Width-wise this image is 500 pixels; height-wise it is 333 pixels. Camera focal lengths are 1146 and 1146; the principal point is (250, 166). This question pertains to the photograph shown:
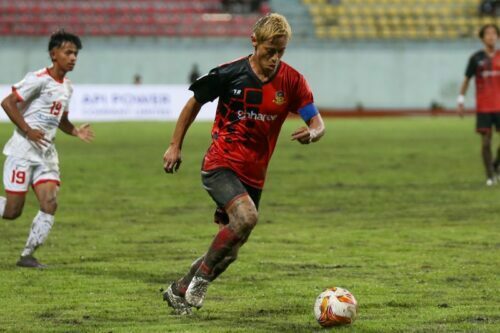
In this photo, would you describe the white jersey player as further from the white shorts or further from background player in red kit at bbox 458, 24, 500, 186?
background player in red kit at bbox 458, 24, 500, 186

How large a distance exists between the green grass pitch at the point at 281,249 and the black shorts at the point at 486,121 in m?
0.94

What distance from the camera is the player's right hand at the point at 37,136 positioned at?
10430 millimetres

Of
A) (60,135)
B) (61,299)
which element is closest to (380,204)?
(61,299)

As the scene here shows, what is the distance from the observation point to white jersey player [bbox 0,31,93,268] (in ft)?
34.4

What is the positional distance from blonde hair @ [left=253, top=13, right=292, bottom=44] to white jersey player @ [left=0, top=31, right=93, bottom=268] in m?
3.32

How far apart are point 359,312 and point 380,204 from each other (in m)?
8.06

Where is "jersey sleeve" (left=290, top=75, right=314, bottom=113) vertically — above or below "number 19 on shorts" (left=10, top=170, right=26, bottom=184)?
above

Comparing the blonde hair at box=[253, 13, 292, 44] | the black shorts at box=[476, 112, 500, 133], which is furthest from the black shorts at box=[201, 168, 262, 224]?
the black shorts at box=[476, 112, 500, 133]

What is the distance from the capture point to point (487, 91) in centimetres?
1862

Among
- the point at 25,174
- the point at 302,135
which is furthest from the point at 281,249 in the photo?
the point at 302,135

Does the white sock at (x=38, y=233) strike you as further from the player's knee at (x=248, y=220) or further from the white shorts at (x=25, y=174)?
the player's knee at (x=248, y=220)

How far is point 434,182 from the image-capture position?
1908cm

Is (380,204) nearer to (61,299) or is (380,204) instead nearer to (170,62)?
(61,299)

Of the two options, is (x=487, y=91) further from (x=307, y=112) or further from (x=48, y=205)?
(x=307, y=112)
